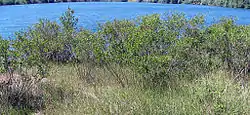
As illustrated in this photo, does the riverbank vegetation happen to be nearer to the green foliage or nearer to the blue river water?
the green foliage

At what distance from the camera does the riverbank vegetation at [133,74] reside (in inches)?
227

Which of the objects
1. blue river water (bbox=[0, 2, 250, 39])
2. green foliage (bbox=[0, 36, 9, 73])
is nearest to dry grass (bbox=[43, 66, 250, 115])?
green foliage (bbox=[0, 36, 9, 73])

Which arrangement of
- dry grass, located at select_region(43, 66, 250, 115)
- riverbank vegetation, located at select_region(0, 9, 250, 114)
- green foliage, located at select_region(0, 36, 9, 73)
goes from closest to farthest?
dry grass, located at select_region(43, 66, 250, 115) → riverbank vegetation, located at select_region(0, 9, 250, 114) → green foliage, located at select_region(0, 36, 9, 73)

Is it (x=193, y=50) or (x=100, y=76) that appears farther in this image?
(x=100, y=76)

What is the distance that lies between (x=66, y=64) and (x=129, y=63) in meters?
3.64

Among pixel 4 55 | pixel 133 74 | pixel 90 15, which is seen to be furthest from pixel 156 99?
pixel 90 15

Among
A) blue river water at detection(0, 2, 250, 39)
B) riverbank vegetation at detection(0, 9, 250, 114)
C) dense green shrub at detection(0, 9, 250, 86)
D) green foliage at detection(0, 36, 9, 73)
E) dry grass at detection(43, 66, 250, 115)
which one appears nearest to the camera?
dry grass at detection(43, 66, 250, 115)

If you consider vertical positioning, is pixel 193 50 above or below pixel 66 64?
Result: above

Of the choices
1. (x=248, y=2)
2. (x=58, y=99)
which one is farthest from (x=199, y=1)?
(x=58, y=99)

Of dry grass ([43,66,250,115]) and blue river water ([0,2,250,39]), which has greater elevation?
dry grass ([43,66,250,115])

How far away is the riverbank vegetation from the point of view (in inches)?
227

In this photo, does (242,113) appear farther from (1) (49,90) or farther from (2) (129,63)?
(1) (49,90)

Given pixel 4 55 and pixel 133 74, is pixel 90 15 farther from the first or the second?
pixel 4 55

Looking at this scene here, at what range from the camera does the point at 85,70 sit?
31.1ft
